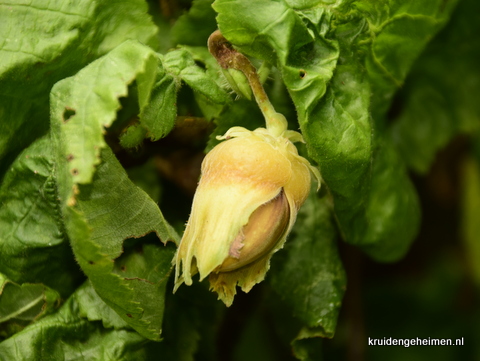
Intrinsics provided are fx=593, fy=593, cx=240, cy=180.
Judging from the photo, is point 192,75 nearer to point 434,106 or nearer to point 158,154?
point 158,154

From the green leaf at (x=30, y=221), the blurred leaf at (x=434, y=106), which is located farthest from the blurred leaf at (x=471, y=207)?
the green leaf at (x=30, y=221)

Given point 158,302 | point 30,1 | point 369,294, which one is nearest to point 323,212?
point 158,302

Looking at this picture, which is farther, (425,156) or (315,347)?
(425,156)

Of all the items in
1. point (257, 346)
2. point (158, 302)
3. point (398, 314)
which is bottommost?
point (398, 314)

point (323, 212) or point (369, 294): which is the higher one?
point (323, 212)

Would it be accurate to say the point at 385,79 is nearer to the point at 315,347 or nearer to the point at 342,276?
the point at 342,276

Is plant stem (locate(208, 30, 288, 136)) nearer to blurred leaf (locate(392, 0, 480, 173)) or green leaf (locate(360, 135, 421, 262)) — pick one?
green leaf (locate(360, 135, 421, 262))

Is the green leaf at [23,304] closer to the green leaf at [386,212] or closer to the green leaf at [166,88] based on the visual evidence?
the green leaf at [166,88]

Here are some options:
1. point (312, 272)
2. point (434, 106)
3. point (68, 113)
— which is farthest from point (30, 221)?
point (434, 106)

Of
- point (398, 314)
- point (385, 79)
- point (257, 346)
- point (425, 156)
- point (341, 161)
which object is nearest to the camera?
point (341, 161)

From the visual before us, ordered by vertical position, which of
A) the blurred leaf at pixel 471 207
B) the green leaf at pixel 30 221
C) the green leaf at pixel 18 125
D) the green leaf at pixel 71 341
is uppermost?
the green leaf at pixel 18 125
